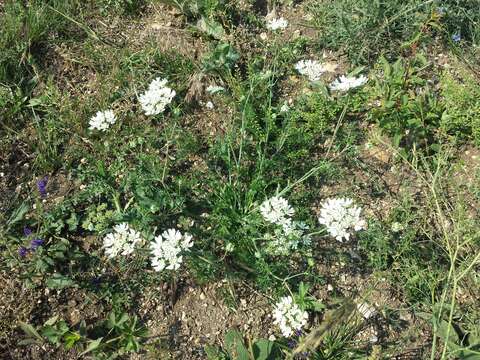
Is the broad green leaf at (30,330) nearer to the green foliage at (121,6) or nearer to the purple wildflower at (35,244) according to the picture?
the purple wildflower at (35,244)

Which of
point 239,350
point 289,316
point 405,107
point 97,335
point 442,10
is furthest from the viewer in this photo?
point 442,10

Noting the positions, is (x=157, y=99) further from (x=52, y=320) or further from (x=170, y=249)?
(x=52, y=320)

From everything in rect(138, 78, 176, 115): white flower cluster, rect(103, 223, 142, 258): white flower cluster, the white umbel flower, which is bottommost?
rect(103, 223, 142, 258): white flower cluster

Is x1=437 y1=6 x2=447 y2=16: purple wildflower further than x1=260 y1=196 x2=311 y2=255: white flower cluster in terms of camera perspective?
Yes

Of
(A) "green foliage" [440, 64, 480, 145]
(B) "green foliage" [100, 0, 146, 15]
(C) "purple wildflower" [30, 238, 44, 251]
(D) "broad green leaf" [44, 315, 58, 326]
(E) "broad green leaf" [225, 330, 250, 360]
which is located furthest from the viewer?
(B) "green foliage" [100, 0, 146, 15]

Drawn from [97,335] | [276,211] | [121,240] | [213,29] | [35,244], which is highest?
[213,29]

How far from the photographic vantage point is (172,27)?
3.28 meters

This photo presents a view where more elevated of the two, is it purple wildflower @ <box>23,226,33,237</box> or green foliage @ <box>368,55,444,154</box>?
green foliage @ <box>368,55,444,154</box>

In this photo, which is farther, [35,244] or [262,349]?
[35,244]

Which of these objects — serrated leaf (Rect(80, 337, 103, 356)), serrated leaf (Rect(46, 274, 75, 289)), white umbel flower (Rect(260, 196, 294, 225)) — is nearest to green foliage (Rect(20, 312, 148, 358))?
serrated leaf (Rect(80, 337, 103, 356))

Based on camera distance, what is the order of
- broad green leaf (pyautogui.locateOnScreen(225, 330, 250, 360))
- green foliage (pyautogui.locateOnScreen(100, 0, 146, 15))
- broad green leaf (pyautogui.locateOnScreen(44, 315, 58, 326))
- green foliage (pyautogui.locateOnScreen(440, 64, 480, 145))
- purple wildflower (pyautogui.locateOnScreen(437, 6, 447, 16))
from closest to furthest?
broad green leaf (pyautogui.locateOnScreen(225, 330, 250, 360)), broad green leaf (pyautogui.locateOnScreen(44, 315, 58, 326)), green foliage (pyautogui.locateOnScreen(440, 64, 480, 145)), purple wildflower (pyautogui.locateOnScreen(437, 6, 447, 16)), green foliage (pyautogui.locateOnScreen(100, 0, 146, 15))

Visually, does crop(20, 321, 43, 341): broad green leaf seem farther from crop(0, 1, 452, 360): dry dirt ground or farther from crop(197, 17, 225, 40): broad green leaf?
crop(197, 17, 225, 40): broad green leaf

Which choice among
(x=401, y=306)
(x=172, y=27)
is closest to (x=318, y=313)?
(x=401, y=306)

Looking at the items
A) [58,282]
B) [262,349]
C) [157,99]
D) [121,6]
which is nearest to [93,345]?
[58,282]
